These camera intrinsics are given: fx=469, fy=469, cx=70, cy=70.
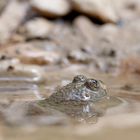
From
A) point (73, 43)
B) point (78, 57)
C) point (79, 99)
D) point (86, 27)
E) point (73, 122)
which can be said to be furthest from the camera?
point (86, 27)

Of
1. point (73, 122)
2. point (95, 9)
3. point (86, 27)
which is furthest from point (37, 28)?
point (73, 122)

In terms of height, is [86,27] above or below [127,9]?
below

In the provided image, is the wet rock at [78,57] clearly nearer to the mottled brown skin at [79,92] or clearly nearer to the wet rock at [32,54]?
the wet rock at [32,54]

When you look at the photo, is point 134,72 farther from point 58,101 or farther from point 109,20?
point 58,101

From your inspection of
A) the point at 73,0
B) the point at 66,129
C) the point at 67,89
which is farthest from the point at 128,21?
the point at 66,129

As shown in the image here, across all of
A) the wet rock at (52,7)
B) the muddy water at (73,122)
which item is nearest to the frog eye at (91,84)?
the muddy water at (73,122)

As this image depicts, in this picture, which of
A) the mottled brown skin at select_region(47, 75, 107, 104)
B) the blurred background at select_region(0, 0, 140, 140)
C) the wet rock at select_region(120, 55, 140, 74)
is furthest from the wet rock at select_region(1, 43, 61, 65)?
the mottled brown skin at select_region(47, 75, 107, 104)

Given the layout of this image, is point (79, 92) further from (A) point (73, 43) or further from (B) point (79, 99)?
(A) point (73, 43)
